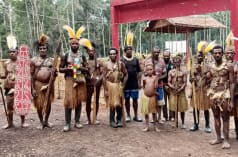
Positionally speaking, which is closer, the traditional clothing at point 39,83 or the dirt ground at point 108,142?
the dirt ground at point 108,142

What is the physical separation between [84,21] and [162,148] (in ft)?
62.0

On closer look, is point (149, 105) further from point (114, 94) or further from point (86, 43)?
point (86, 43)

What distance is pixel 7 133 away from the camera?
617cm

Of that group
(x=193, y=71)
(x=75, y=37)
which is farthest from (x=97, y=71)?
(x=193, y=71)

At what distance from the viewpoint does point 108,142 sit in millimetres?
5352

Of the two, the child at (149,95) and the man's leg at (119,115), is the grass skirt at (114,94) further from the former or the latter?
the child at (149,95)

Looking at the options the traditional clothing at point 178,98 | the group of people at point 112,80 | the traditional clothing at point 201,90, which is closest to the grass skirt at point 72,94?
the group of people at point 112,80

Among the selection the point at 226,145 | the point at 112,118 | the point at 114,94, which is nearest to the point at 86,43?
the point at 114,94

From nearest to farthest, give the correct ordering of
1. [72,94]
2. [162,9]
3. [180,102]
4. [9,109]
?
[72,94], [180,102], [9,109], [162,9]

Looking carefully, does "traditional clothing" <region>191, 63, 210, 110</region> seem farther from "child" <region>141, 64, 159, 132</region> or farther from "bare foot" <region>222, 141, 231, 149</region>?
"bare foot" <region>222, 141, 231, 149</region>

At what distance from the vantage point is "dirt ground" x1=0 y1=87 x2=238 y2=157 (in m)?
4.85

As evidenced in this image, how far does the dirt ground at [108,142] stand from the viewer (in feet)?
15.9

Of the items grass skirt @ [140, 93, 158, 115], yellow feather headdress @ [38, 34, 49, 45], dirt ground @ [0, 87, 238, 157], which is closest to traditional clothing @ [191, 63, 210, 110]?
dirt ground @ [0, 87, 238, 157]

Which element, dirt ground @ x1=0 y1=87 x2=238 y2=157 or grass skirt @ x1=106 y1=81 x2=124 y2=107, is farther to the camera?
grass skirt @ x1=106 y1=81 x2=124 y2=107
